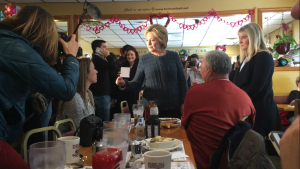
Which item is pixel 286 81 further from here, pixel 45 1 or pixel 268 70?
pixel 45 1

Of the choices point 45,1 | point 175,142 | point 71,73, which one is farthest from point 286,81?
point 45,1

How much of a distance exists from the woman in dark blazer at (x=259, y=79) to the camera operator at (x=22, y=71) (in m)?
1.58

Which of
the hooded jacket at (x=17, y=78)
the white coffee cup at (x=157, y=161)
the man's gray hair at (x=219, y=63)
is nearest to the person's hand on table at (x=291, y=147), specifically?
the white coffee cup at (x=157, y=161)

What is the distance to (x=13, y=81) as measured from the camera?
3.33 feet

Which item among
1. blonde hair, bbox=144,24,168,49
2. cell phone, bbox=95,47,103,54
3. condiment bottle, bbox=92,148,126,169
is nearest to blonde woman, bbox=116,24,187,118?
blonde hair, bbox=144,24,168,49

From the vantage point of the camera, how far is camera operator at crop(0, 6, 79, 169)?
96 centimetres

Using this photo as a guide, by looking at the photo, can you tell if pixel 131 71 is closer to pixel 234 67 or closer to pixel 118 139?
pixel 234 67

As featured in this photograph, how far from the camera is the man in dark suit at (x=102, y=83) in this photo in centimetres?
330

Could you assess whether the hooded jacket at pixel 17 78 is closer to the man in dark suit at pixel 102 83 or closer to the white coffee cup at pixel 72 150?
the white coffee cup at pixel 72 150

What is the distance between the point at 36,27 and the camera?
3.65ft

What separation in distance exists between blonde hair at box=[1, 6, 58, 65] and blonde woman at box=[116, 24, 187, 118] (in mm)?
1135

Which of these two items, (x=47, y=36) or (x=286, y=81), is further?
(x=286, y=81)

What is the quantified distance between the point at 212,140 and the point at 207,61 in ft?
1.77

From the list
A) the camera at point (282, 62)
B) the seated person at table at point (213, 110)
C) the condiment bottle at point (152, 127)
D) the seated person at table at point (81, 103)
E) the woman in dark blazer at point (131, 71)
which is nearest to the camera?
the condiment bottle at point (152, 127)
